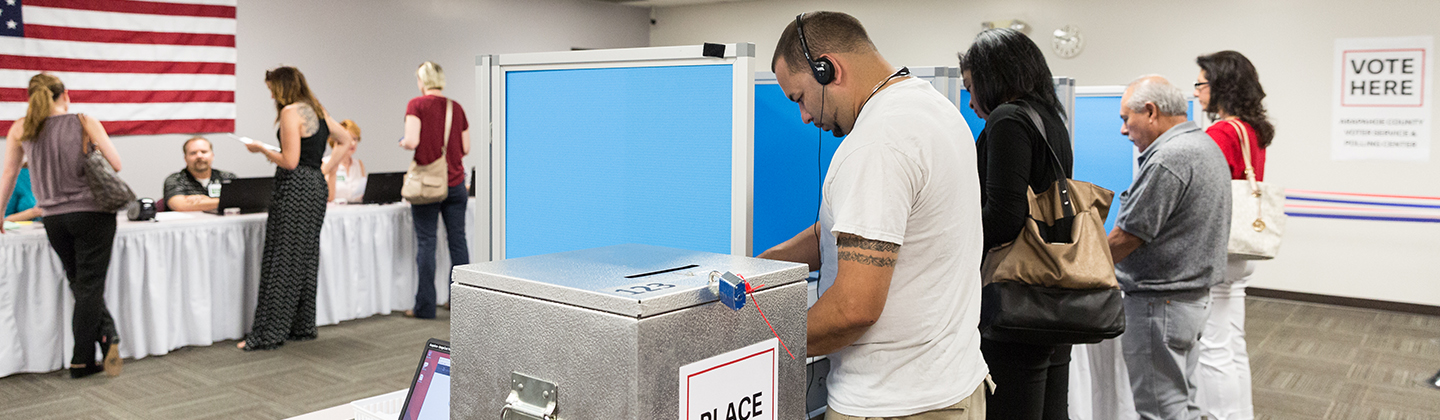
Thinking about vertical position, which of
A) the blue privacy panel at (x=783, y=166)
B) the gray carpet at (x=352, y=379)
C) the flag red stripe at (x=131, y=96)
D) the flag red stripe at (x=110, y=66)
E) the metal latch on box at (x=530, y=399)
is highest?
the flag red stripe at (x=110, y=66)

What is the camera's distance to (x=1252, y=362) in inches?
167

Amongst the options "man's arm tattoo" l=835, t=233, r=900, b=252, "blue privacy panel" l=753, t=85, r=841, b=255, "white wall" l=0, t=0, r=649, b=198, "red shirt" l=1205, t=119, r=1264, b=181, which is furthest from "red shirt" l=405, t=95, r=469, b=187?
"man's arm tattoo" l=835, t=233, r=900, b=252

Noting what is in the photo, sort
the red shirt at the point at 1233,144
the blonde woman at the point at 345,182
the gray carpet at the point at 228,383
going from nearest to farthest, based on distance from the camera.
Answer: the red shirt at the point at 1233,144 → the gray carpet at the point at 228,383 → the blonde woman at the point at 345,182

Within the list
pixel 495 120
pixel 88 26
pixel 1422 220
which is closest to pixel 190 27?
pixel 88 26

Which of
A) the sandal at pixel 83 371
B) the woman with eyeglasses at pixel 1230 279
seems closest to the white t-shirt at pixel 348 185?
the sandal at pixel 83 371

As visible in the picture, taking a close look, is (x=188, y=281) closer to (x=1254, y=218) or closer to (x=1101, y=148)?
(x=1101, y=148)

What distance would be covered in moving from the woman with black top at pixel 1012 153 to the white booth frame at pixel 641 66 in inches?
19.8

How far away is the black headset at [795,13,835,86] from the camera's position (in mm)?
1162

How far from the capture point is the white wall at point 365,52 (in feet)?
20.4

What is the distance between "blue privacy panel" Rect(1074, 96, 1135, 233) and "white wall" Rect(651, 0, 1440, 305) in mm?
3838

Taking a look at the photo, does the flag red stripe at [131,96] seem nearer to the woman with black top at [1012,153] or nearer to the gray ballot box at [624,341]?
the woman with black top at [1012,153]

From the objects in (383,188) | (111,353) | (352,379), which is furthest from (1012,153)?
(383,188)

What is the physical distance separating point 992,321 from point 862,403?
66 centimetres

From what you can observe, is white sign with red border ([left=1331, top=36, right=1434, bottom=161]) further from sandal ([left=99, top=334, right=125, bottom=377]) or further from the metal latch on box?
sandal ([left=99, top=334, right=125, bottom=377])
